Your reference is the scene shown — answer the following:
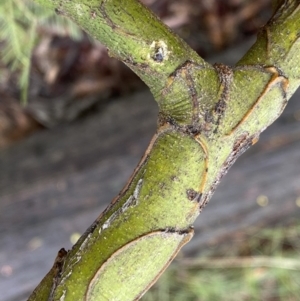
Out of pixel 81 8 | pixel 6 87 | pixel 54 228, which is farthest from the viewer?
pixel 6 87

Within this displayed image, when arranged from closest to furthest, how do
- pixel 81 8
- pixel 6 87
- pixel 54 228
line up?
pixel 81 8 < pixel 54 228 < pixel 6 87

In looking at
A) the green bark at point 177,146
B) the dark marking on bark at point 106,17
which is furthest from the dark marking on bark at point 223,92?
the dark marking on bark at point 106,17

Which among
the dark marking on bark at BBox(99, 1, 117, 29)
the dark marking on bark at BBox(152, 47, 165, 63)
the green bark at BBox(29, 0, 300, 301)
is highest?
the dark marking on bark at BBox(99, 1, 117, 29)

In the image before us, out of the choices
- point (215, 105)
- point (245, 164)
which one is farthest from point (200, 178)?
point (245, 164)

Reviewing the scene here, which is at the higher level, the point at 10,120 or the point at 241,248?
the point at 10,120

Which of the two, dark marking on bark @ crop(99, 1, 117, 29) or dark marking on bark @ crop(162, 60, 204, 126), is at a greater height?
dark marking on bark @ crop(99, 1, 117, 29)

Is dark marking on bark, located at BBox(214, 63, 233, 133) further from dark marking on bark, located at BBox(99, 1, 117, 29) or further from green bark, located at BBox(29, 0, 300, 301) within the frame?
dark marking on bark, located at BBox(99, 1, 117, 29)

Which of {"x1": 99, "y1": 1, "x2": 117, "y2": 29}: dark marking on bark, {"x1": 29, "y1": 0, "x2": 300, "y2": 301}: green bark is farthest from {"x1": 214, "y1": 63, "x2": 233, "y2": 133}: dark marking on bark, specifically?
{"x1": 99, "y1": 1, "x2": 117, "y2": 29}: dark marking on bark

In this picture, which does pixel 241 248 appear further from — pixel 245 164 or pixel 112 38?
pixel 112 38
